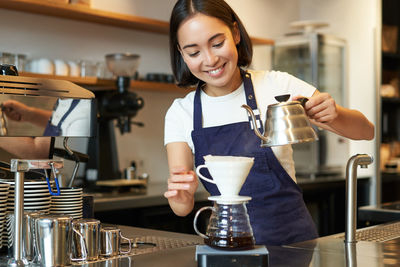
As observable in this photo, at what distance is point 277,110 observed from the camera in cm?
153

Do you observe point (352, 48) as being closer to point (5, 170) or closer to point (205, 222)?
point (205, 222)

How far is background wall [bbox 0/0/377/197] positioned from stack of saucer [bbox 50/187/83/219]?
205cm

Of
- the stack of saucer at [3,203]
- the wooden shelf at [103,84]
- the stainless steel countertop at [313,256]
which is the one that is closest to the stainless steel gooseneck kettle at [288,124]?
the stainless steel countertop at [313,256]

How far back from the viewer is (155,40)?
4.39 meters

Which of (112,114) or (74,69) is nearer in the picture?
(74,69)

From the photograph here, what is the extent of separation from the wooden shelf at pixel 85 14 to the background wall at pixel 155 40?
102 mm

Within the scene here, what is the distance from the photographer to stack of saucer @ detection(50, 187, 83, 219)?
1.73 meters

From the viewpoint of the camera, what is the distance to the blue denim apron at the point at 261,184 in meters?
2.03

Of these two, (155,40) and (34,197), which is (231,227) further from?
(155,40)

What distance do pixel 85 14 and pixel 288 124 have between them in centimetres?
242

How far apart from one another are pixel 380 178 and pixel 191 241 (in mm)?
4117

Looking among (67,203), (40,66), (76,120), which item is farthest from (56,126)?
(40,66)

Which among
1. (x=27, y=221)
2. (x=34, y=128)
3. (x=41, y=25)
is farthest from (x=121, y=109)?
(x=27, y=221)

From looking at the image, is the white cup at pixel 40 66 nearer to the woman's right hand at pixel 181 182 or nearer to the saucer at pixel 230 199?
the woman's right hand at pixel 181 182
